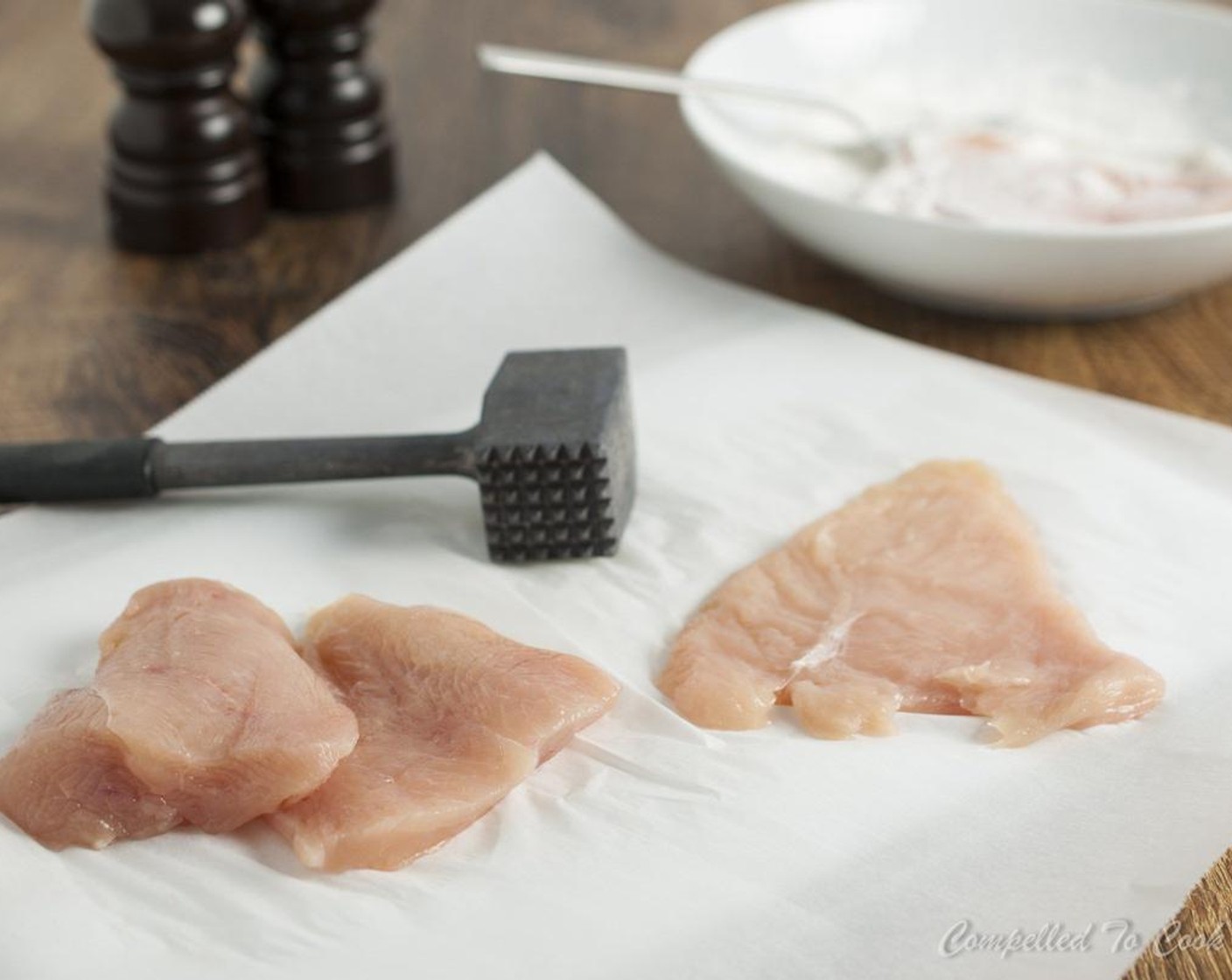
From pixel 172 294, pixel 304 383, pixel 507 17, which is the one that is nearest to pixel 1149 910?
pixel 304 383

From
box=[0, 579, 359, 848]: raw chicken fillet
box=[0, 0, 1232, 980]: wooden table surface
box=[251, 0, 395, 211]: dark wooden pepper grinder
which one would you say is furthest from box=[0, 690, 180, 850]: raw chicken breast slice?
box=[251, 0, 395, 211]: dark wooden pepper grinder

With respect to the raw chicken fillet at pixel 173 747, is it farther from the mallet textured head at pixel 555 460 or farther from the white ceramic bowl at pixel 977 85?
the white ceramic bowl at pixel 977 85

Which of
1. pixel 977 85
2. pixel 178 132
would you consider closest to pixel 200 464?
pixel 178 132

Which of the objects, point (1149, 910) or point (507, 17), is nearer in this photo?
point (1149, 910)

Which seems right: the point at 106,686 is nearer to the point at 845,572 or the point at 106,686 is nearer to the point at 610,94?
the point at 845,572

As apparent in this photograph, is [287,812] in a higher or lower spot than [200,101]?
lower

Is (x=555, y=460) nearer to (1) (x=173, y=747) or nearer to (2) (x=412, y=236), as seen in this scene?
(1) (x=173, y=747)
